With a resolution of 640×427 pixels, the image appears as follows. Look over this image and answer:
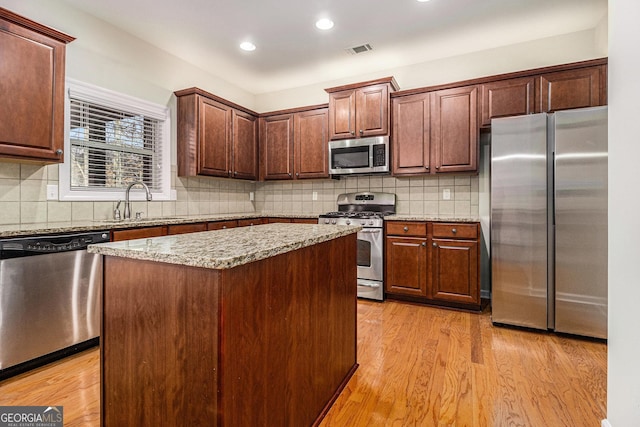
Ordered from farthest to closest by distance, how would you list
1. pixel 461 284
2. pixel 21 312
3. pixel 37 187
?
pixel 461 284 → pixel 37 187 → pixel 21 312

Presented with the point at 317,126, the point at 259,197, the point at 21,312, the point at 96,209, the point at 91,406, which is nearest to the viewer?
the point at 91,406

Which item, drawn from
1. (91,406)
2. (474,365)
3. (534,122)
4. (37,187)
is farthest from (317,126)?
(91,406)

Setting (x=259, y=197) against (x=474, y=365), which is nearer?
(x=474, y=365)

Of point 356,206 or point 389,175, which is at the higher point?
point 389,175

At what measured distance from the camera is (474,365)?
2.15m

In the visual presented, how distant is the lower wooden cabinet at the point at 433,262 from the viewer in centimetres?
319

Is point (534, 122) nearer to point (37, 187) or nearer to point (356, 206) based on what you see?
point (356, 206)

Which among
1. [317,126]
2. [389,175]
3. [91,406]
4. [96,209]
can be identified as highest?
[317,126]

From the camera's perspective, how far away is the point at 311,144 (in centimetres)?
428

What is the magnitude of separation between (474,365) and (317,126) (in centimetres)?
312

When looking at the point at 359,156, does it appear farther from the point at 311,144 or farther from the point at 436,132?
the point at 436,132

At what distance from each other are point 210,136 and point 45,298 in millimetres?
2237

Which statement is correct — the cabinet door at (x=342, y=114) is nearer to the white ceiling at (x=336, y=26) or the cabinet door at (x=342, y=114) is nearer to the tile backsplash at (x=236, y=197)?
the white ceiling at (x=336, y=26)

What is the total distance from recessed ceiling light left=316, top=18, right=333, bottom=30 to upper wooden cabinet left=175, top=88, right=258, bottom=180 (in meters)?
1.44
